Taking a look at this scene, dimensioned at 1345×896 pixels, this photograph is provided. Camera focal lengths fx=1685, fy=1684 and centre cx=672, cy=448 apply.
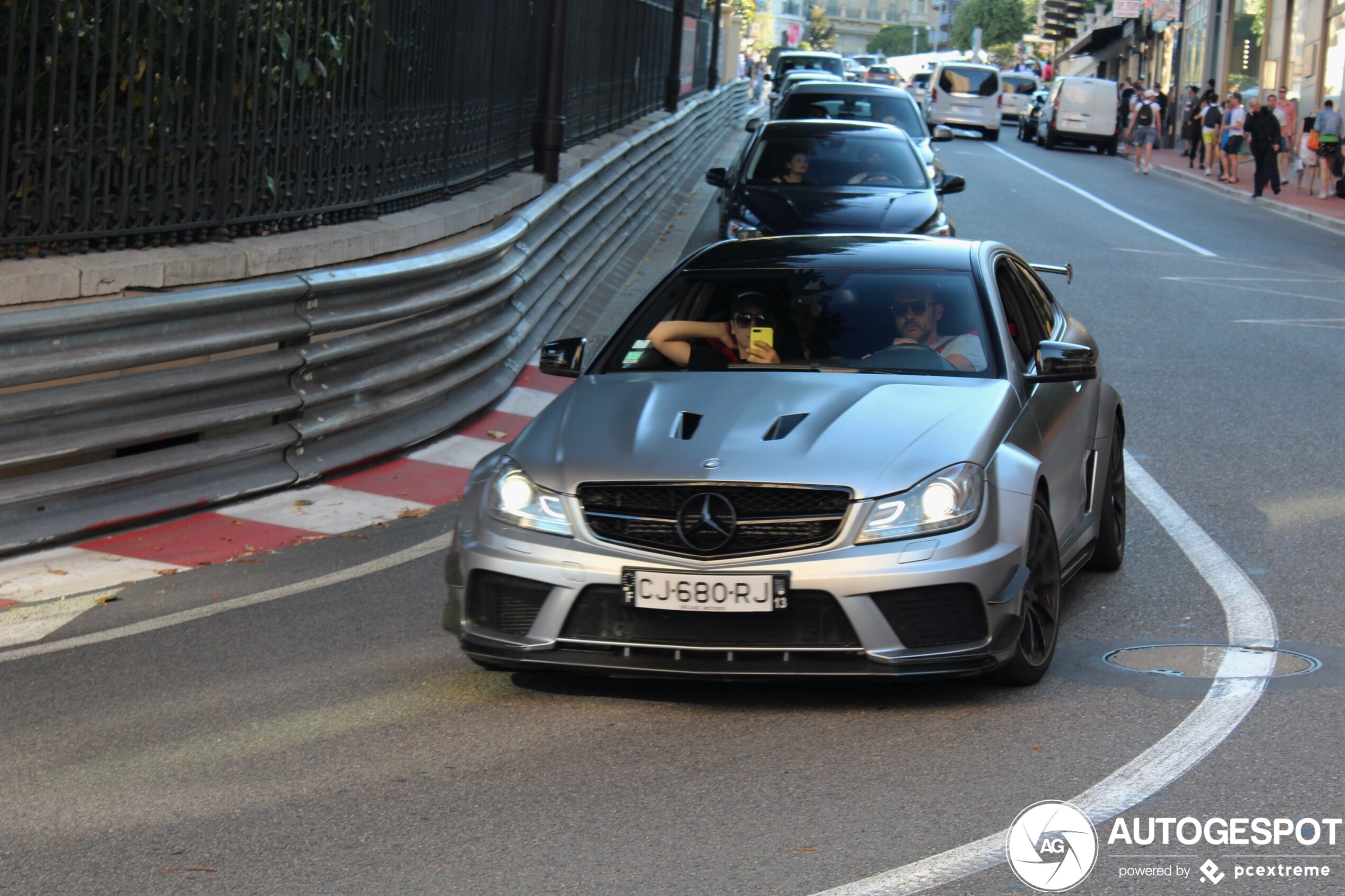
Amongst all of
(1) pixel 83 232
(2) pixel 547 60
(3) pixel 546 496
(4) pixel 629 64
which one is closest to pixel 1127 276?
(2) pixel 547 60

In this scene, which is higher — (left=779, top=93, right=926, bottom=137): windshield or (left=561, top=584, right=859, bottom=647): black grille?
(left=779, top=93, right=926, bottom=137): windshield

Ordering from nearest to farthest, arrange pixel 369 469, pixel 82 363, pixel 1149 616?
pixel 1149 616, pixel 82 363, pixel 369 469

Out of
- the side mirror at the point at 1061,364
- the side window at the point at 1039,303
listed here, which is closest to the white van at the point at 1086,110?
the side window at the point at 1039,303

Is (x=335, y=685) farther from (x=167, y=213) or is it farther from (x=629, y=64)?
(x=629, y=64)

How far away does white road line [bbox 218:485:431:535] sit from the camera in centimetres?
752

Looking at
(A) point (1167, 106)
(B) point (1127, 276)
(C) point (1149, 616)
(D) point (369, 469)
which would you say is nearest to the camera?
(C) point (1149, 616)

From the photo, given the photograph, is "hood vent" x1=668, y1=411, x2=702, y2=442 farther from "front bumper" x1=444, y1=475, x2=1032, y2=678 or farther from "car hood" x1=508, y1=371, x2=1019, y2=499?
"front bumper" x1=444, y1=475, x2=1032, y2=678

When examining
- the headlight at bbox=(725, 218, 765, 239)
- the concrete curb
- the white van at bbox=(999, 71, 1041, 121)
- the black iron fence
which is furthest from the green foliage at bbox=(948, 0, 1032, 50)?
the black iron fence

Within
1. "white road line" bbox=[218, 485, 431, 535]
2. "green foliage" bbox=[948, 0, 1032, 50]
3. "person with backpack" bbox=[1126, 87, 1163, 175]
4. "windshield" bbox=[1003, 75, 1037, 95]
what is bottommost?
"white road line" bbox=[218, 485, 431, 535]

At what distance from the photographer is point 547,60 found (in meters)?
15.6

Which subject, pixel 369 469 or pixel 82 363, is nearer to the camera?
pixel 82 363

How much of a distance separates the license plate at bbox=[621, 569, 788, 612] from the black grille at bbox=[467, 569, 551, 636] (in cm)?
29

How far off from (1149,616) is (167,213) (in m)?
4.89

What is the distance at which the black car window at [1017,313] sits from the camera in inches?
247
